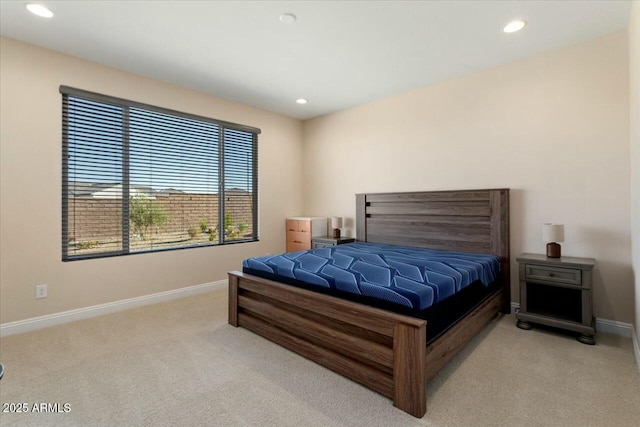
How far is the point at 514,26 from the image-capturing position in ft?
8.30

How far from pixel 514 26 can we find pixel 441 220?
76.5 inches

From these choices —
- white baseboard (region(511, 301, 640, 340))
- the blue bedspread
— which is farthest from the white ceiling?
white baseboard (region(511, 301, 640, 340))

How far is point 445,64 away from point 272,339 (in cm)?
321

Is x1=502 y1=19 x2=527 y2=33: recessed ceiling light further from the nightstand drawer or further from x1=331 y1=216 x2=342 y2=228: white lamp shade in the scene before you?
the nightstand drawer

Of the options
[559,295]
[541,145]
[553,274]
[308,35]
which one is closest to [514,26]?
[541,145]

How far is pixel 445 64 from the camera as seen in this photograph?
320 cm

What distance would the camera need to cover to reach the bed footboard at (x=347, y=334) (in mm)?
1643

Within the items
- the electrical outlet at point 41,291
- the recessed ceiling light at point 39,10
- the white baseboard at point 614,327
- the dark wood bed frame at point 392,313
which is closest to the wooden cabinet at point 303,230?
the dark wood bed frame at point 392,313

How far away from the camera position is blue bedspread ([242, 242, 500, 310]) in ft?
6.12

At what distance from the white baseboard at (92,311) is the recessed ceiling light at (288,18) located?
320cm

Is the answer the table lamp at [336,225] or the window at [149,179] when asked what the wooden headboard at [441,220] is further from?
the window at [149,179]

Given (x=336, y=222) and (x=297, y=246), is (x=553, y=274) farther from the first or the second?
(x=297, y=246)

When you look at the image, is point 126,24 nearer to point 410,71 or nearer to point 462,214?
point 410,71

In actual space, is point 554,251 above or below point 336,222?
below
